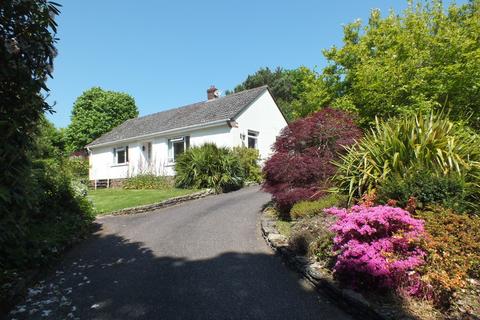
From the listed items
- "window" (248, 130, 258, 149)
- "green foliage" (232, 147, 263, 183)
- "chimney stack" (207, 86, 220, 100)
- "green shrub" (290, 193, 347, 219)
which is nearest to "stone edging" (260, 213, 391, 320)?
"green shrub" (290, 193, 347, 219)

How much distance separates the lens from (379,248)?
480 centimetres

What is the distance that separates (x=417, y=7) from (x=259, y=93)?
987cm

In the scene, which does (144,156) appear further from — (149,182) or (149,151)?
(149,182)

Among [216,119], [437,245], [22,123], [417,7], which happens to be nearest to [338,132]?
[437,245]

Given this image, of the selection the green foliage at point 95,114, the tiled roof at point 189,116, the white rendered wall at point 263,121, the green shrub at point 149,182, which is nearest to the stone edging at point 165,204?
the green shrub at point 149,182

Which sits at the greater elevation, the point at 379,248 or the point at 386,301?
the point at 379,248

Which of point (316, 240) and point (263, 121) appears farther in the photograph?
point (263, 121)

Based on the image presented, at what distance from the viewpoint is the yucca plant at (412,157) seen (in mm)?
6566

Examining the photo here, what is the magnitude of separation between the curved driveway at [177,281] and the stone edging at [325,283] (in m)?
0.13

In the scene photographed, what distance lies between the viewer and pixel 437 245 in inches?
179

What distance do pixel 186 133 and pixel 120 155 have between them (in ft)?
25.8

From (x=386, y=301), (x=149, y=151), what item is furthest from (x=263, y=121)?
(x=386, y=301)

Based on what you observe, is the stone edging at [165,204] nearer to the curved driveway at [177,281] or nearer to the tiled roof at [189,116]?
the curved driveway at [177,281]

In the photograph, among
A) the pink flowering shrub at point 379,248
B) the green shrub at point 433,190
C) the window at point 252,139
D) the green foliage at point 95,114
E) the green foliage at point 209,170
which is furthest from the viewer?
the green foliage at point 95,114
